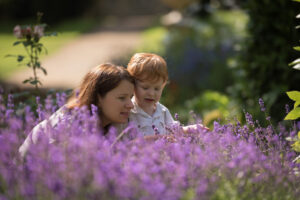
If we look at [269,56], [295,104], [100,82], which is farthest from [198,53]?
[295,104]

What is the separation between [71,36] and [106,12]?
24.5 ft

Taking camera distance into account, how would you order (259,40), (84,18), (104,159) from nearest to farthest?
(104,159) → (259,40) → (84,18)

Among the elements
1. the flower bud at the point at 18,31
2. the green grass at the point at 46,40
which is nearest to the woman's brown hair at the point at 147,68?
the flower bud at the point at 18,31

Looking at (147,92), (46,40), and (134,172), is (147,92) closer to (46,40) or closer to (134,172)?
(134,172)

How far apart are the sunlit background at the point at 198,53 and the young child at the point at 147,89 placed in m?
0.32

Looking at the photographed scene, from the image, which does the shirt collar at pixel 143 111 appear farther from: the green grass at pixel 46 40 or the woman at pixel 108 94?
the green grass at pixel 46 40

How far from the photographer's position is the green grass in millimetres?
13305

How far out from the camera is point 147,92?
315 centimetres

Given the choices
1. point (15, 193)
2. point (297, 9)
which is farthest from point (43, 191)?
point (297, 9)

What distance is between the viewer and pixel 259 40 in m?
5.02

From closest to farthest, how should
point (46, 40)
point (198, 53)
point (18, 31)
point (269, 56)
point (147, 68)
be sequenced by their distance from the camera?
point (147, 68), point (18, 31), point (269, 56), point (198, 53), point (46, 40)

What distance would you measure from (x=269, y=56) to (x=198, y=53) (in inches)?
134

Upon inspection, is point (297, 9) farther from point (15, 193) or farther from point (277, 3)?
point (15, 193)

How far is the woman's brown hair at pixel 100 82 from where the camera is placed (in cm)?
298
